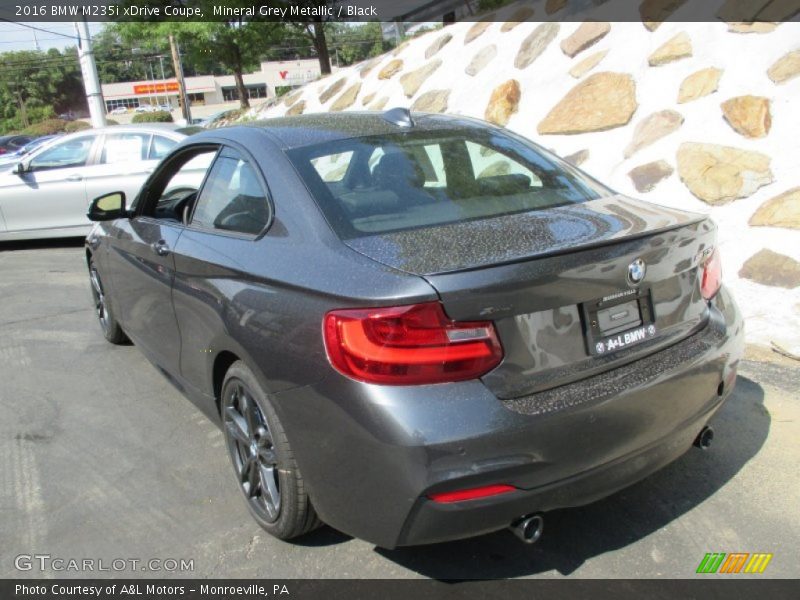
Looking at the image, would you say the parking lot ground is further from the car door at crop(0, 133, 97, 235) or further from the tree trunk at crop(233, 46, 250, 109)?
the tree trunk at crop(233, 46, 250, 109)

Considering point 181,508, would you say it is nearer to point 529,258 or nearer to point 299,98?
point 529,258

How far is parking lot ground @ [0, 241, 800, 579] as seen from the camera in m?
2.77

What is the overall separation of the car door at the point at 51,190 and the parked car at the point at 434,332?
6757mm

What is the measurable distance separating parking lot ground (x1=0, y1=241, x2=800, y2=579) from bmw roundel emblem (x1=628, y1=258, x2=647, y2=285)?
1062 millimetres

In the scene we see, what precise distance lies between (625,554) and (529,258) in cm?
126

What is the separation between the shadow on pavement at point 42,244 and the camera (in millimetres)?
10023

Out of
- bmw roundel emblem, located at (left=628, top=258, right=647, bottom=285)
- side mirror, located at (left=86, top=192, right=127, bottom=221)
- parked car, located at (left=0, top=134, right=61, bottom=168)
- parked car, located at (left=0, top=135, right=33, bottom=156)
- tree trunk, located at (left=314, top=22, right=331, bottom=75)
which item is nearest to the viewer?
bmw roundel emblem, located at (left=628, top=258, right=647, bottom=285)

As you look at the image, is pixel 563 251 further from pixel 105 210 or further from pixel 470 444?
pixel 105 210

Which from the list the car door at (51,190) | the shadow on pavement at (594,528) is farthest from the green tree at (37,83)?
the shadow on pavement at (594,528)

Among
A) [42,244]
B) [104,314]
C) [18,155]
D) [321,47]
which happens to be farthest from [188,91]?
Result: [104,314]

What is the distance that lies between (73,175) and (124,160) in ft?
2.18

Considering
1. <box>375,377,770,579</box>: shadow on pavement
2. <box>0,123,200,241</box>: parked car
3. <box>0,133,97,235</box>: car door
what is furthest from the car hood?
<box>0,133,97,235</box>: car door

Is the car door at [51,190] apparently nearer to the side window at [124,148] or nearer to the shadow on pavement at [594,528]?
the side window at [124,148]

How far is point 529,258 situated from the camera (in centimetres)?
230
